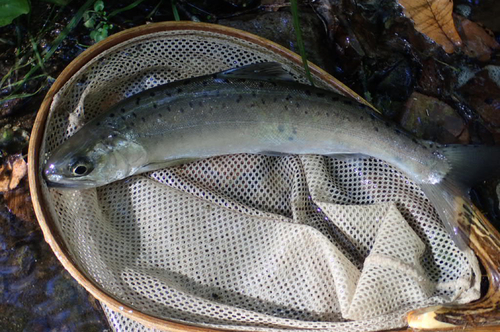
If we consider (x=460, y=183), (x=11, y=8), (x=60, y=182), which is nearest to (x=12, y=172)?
(x=60, y=182)

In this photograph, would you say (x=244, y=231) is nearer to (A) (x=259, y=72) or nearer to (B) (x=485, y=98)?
(A) (x=259, y=72)

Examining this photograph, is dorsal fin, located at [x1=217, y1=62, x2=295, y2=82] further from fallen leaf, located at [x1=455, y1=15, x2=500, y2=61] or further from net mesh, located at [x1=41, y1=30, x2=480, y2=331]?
fallen leaf, located at [x1=455, y1=15, x2=500, y2=61]

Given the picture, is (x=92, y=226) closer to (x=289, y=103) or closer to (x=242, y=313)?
(x=242, y=313)

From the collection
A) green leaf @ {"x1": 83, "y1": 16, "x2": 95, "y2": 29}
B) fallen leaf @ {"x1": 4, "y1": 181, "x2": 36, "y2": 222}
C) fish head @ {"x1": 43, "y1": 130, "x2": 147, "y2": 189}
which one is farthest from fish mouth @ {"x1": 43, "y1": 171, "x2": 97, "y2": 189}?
green leaf @ {"x1": 83, "y1": 16, "x2": 95, "y2": 29}

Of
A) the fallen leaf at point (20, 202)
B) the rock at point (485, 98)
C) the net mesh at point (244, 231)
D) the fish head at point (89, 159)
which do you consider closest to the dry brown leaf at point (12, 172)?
the fallen leaf at point (20, 202)

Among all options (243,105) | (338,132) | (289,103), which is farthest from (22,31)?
(338,132)

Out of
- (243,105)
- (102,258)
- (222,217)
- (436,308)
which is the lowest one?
(102,258)
